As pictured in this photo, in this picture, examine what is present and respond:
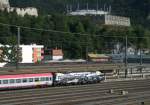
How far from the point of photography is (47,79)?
74000 mm

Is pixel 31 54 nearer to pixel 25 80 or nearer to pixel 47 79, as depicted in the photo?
pixel 47 79

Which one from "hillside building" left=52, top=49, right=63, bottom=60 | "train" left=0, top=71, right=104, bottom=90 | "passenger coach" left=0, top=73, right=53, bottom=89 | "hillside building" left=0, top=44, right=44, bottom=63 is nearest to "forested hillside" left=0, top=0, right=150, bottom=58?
"hillside building" left=52, top=49, right=63, bottom=60

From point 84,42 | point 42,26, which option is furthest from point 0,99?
point 42,26

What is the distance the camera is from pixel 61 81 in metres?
77.4

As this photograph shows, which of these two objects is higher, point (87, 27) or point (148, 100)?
point (87, 27)

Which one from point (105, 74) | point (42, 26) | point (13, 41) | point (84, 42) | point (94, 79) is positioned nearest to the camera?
point (94, 79)

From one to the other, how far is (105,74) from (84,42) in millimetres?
68153

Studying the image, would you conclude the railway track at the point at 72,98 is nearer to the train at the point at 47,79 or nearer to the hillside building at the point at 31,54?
the train at the point at 47,79

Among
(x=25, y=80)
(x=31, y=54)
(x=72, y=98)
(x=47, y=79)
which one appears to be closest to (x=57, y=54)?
(x=31, y=54)

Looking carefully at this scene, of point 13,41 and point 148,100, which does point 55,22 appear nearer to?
point 13,41

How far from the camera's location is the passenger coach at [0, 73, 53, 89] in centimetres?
6544

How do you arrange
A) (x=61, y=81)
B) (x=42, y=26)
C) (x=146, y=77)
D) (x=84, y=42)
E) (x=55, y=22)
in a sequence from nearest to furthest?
(x=61, y=81), (x=146, y=77), (x=84, y=42), (x=42, y=26), (x=55, y=22)

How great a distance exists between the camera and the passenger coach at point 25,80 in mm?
65438

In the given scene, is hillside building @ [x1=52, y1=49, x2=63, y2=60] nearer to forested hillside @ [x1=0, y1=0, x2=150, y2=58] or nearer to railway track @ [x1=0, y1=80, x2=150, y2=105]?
forested hillside @ [x1=0, y1=0, x2=150, y2=58]
